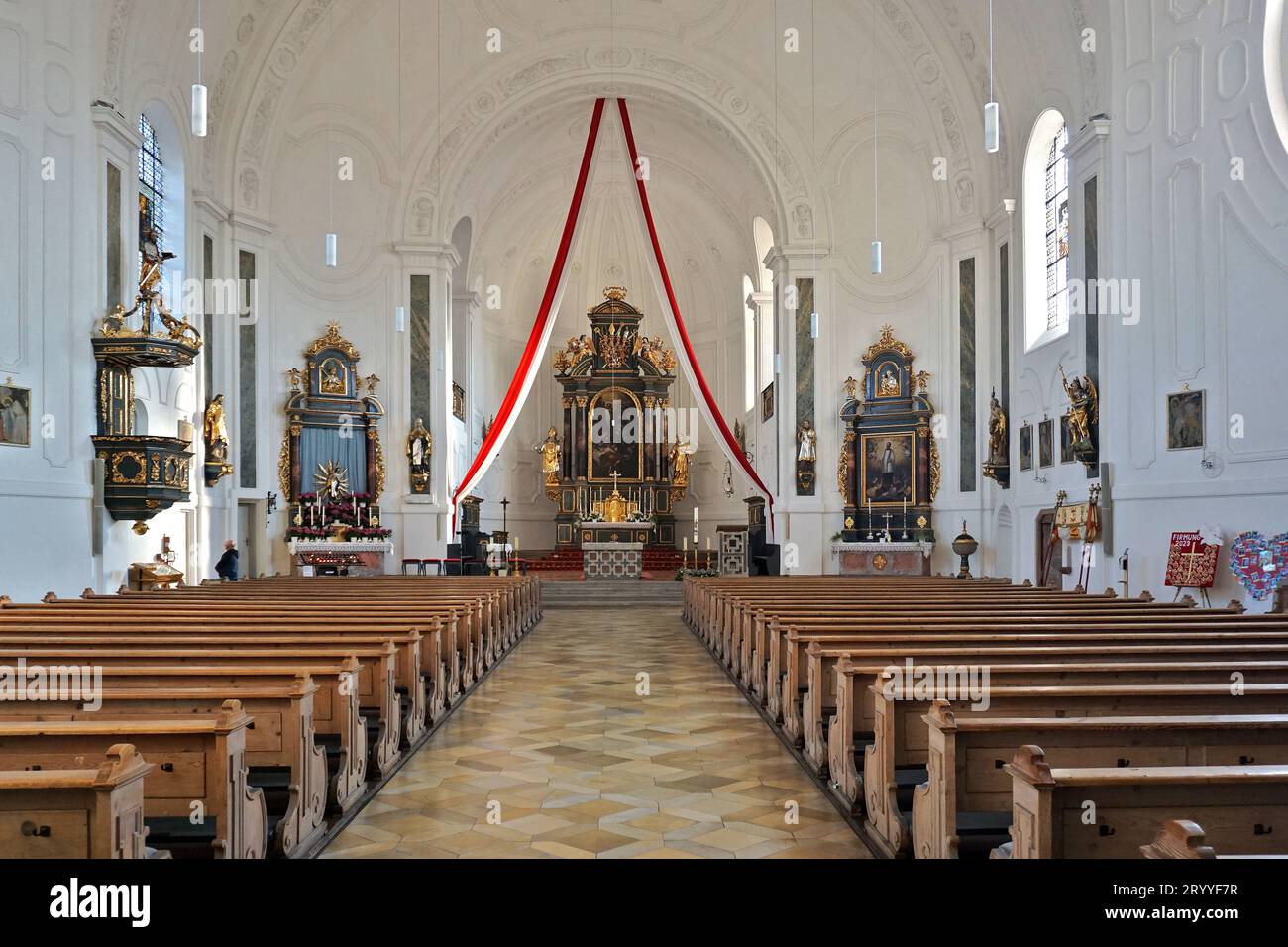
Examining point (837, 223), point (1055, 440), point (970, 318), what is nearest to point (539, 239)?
point (837, 223)

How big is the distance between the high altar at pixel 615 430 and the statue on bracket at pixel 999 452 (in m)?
11.1

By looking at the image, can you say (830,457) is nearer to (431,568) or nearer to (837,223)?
(837,223)

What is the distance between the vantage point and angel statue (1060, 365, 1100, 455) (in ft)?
42.5

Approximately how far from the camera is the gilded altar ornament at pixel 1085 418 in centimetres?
1291

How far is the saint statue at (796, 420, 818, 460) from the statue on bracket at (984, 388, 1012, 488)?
3256mm

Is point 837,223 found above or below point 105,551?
above

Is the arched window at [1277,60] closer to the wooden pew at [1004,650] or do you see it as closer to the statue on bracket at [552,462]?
the wooden pew at [1004,650]

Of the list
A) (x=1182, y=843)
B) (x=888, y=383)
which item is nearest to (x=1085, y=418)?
(x=888, y=383)

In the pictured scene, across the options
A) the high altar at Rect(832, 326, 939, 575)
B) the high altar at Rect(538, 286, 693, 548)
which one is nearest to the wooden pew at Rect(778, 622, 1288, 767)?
the high altar at Rect(832, 326, 939, 575)

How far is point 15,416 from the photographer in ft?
34.1

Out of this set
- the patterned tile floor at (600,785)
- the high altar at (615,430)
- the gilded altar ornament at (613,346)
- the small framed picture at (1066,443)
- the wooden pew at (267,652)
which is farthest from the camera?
the gilded altar ornament at (613,346)

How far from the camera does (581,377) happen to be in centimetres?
2745

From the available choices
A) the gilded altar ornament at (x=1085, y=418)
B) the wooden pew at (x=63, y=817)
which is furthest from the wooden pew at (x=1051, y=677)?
the gilded altar ornament at (x=1085, y=418)
